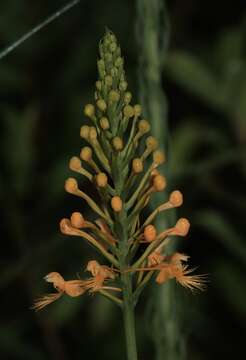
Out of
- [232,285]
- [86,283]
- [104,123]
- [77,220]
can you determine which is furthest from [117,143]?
[232,285]

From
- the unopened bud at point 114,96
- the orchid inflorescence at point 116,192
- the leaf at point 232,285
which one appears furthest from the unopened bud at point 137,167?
the leaf at point 232,285

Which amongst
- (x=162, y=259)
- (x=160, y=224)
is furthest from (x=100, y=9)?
(x=162, y=259)

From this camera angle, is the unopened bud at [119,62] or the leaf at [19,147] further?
the leaf at [19,147]

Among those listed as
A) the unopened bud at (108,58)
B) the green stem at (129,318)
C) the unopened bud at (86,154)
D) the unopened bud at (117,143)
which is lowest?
the green stem at (129,318)

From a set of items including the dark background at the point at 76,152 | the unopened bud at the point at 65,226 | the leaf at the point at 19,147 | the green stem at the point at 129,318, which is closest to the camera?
the green stem at the point at 129,318

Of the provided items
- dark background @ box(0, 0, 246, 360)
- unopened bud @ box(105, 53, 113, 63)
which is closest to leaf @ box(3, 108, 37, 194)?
dark background @ box(0, 0, 246, 360)

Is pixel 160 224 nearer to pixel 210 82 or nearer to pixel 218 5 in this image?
pixel 210 82

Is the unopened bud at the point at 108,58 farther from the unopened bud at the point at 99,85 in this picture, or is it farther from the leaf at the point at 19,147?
the leaf at the point at 19,147

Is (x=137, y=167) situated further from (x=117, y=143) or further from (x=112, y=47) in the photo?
(x=112, y=47)
